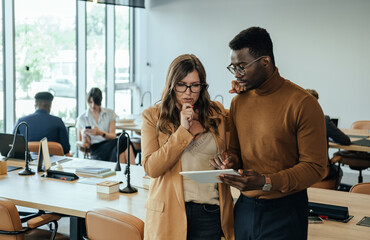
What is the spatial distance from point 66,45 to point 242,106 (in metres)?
6.77

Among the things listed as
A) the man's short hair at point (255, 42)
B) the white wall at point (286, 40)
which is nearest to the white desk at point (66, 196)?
the man's short hair at point (255, 42)

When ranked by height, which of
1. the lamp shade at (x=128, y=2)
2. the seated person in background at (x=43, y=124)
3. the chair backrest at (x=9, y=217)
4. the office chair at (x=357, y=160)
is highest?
the lamp shade at (x=128, y=2)

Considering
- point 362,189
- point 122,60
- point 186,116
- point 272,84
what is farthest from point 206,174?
point 122,60

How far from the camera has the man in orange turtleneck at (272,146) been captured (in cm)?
184

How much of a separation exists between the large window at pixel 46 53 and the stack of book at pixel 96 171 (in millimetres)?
3640

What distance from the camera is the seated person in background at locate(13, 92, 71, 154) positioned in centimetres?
506

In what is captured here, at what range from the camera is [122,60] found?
32.1 ft

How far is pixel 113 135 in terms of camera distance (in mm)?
6090

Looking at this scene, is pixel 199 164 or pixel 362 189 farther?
pixel 362 189

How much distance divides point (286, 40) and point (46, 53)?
14.4 feet

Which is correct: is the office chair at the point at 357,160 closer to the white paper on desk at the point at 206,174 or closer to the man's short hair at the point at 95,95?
the man's short hair at the point at 95,95

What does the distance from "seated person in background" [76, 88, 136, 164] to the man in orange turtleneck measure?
4052 millimetres

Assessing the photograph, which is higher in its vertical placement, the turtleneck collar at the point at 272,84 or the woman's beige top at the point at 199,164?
the turtleneck collar at the point at 272,84

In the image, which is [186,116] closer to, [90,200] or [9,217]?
[90,200]
